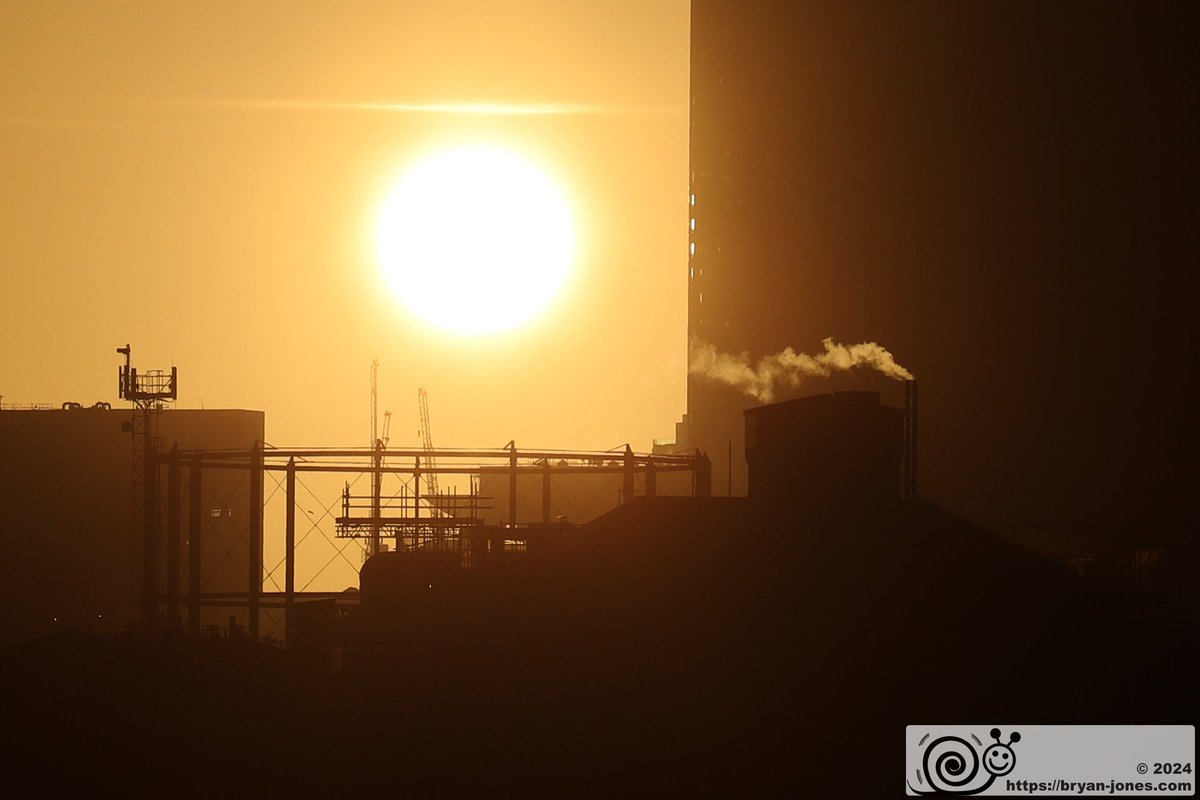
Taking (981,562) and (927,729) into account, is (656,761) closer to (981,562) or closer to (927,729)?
(927,729)

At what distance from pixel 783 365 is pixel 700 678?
60624mm

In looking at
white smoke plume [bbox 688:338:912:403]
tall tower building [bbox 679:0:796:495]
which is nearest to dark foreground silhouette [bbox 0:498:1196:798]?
white smoke plume [bbox 688:338:912:403]

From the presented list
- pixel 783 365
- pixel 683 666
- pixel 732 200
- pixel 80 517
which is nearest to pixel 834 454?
pixel 683 666

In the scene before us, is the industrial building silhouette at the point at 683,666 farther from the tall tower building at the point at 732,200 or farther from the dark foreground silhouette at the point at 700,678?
the tall tower building at the point at 732,200

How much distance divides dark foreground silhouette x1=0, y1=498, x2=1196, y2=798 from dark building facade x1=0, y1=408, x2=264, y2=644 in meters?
63.6

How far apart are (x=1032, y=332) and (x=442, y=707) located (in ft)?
126

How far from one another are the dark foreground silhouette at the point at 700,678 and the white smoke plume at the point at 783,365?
38.2 metres

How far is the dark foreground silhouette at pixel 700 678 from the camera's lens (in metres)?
21.8

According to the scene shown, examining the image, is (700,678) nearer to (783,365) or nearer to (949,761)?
(949,761)

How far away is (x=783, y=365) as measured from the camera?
82.0m

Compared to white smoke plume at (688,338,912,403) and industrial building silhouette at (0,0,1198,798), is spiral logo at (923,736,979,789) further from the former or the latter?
white smoke plume at (688,338,912,403)

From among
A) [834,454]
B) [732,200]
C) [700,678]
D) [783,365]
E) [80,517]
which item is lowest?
[80,517]

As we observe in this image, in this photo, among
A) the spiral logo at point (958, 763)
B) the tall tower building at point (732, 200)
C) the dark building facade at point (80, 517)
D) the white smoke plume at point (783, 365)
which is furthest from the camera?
the dark building facade at point (80, 517)

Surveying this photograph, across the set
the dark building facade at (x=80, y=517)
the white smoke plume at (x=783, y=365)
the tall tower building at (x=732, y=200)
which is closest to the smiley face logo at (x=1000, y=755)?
the white smoke plume at (x=783, y=365)
